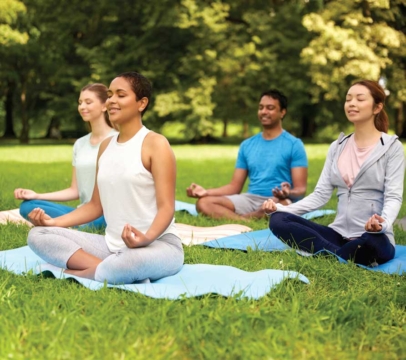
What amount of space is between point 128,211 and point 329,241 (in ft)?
5.64

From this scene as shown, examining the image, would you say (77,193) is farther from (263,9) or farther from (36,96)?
(36,96)

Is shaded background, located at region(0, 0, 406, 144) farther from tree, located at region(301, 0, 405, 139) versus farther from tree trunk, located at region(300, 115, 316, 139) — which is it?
tree trunk, located at region(300, 115, 316, 139)

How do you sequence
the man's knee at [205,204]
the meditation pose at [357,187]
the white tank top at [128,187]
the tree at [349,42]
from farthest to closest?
1. the tree at [349,42]
2. the man's knee at [205,204]
3. the meditation pose at [357,187]
4. the white tank top at [128,187]

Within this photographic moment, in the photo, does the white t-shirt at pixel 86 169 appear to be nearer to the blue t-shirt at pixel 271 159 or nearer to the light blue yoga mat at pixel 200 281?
the light blue yoga mat at pixel 200 281

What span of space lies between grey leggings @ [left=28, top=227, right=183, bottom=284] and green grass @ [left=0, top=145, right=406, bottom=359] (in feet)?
0.56

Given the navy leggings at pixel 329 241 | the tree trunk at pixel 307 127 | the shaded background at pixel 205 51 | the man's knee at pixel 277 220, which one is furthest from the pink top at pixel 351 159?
the tree trunk at pixel 307 127

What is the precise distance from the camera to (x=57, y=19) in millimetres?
29312

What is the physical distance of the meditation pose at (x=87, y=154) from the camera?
5.73 m

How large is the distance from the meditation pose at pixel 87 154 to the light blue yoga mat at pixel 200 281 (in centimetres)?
136

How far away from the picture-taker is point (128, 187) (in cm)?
402

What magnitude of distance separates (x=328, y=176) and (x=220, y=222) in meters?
1.93

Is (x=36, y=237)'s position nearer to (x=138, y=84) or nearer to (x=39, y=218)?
(x=39, y=218)

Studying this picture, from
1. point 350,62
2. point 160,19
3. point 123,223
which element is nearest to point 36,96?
point 160,19

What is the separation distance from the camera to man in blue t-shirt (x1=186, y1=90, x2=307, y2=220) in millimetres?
6957
